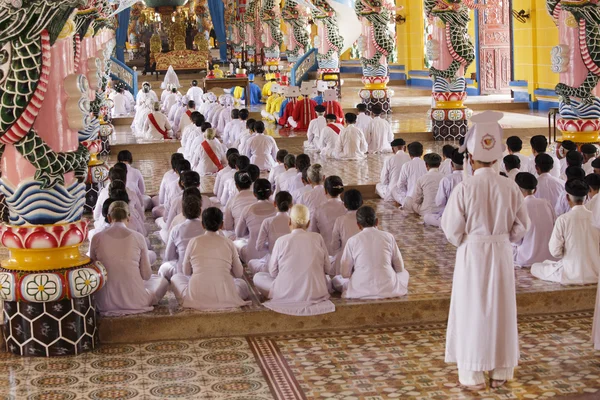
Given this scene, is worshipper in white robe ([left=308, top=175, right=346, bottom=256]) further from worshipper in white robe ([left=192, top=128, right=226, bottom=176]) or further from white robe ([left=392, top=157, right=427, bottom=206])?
worshipper in white robe ([left=192, top=128, right=226, bottom=176])

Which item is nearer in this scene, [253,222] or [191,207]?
[191,207]

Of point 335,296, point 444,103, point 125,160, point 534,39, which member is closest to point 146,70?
point 534,39

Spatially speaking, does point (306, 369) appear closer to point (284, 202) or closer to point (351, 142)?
point (284, 202)

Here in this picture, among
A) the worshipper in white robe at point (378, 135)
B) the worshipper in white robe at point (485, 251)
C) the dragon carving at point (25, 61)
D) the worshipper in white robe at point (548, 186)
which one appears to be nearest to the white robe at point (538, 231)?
the worshipper in white robe at point (548, 186)

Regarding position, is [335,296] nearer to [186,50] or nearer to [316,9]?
[316,9]

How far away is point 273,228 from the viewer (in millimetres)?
7828

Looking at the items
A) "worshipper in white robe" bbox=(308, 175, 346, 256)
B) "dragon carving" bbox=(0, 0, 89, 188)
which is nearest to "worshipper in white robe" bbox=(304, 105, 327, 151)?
"worshipper in white robe" bbox=(308, 175, 346, 256)

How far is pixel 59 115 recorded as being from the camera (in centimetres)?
618

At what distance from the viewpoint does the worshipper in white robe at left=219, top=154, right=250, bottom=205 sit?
32.1 feet

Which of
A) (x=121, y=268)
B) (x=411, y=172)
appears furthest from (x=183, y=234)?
(x=411, y=172)

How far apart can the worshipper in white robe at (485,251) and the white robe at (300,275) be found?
1542 millimetres

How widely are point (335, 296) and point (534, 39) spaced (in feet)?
48.9

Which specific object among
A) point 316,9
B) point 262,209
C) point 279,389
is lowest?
point 279,389

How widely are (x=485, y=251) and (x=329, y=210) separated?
117 inches
